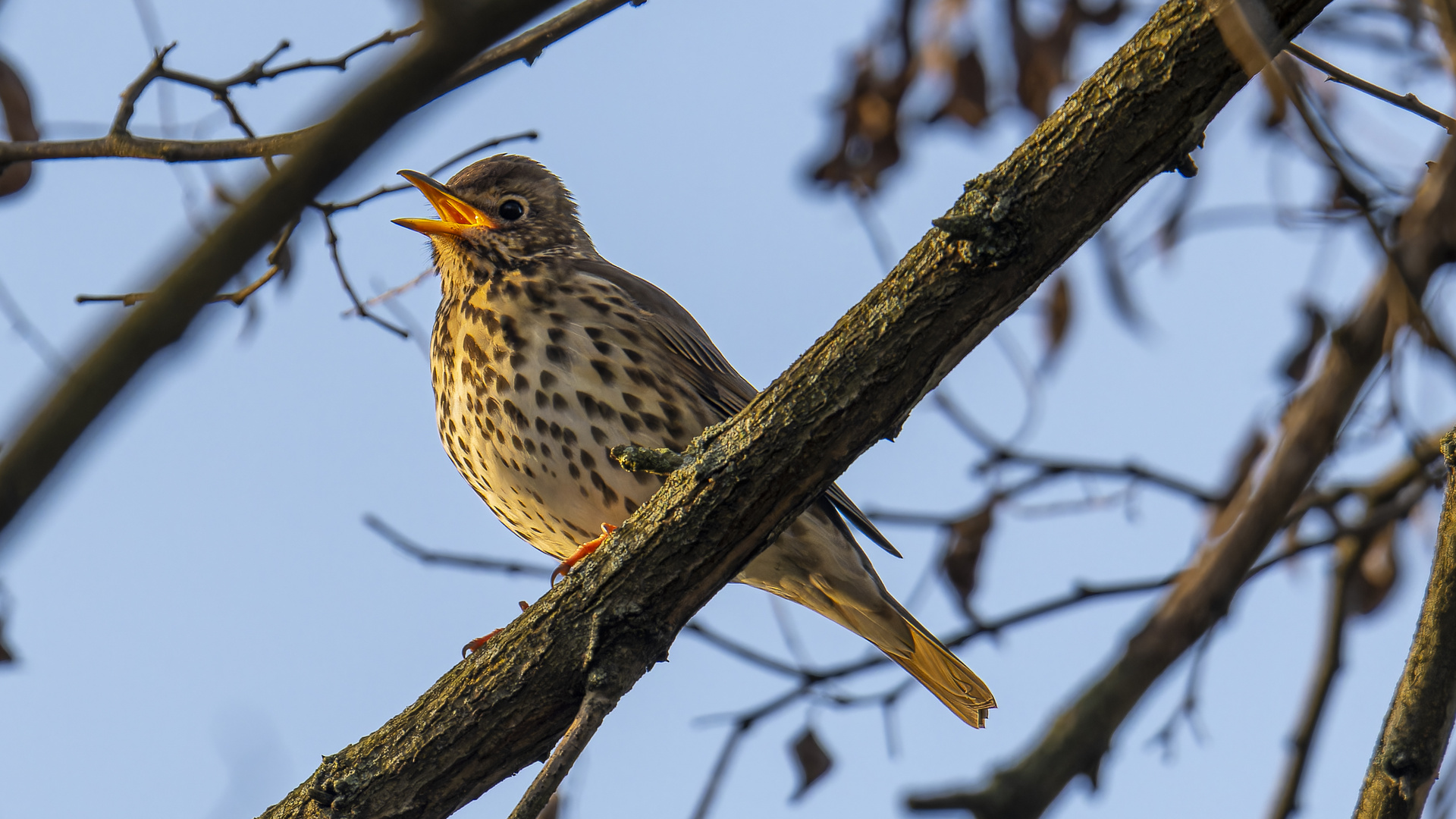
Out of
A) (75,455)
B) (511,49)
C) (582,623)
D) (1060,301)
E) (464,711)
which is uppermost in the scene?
(1060,301)

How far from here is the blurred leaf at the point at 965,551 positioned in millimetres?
5531

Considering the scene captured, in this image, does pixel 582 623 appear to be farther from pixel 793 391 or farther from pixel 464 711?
pixel 793 391

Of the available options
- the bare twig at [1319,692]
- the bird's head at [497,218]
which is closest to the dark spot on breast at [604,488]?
the bird's head at [497,218]

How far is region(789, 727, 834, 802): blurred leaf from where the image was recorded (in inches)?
215

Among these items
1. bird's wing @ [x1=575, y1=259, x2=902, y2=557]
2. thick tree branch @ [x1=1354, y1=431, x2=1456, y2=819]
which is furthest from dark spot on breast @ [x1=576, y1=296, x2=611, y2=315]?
thick tree branch @ [x1=1354, y1=431, x2=1456, y2=819]

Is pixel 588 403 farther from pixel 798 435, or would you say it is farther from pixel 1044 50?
pixel 1044 50

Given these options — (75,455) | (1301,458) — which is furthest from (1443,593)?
(75,455)

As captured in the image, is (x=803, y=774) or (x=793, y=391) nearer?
(x=793, y=391)

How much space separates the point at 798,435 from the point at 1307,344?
8.73 feet

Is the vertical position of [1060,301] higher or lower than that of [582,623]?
higher

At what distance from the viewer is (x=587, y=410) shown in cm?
512

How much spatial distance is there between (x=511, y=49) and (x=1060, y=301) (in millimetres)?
3235

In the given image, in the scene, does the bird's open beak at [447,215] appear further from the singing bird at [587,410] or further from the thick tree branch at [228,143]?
the thick tree branch at [228,143]

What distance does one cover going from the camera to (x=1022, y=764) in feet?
7.14
